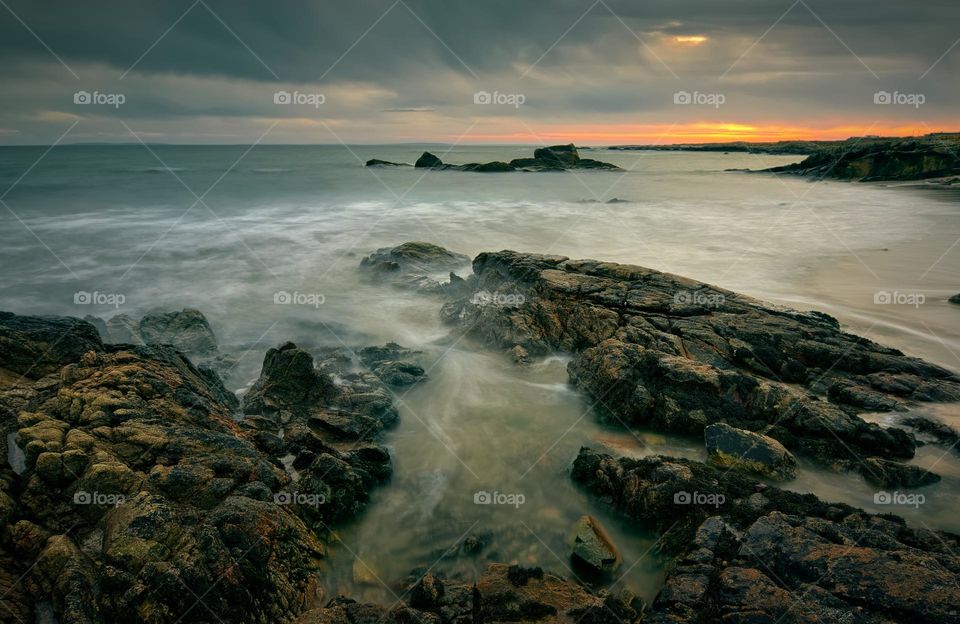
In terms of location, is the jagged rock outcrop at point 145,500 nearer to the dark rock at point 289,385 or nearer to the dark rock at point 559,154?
the dark rock at point 289,385

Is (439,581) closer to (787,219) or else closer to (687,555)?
(687,555)

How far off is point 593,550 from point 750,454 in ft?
10.2

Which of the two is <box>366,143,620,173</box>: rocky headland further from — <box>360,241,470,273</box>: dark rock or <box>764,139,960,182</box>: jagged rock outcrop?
<box>360,241,470,273</box>: dark rock

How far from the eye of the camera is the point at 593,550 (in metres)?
6.16

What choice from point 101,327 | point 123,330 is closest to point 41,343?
point 101,327

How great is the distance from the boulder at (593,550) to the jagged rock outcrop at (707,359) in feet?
9.59

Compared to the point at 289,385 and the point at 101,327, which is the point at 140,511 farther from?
the point at 101,327

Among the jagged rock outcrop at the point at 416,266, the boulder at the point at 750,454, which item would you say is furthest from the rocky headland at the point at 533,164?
the boulder at the point at 750,454

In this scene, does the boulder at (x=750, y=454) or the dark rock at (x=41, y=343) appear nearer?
the dark rock at (x=41, y=343)

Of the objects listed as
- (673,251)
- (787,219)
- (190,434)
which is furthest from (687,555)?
(787,219)

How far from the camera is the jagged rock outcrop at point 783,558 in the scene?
173 inches

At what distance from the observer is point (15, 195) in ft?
124

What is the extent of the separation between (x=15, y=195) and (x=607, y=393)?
48.3 metres

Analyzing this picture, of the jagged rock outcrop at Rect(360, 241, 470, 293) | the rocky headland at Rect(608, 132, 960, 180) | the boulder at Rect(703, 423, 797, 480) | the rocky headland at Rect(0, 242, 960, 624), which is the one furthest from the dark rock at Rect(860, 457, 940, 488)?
the rocky headland at Rect(608, 132, 960, 180)
